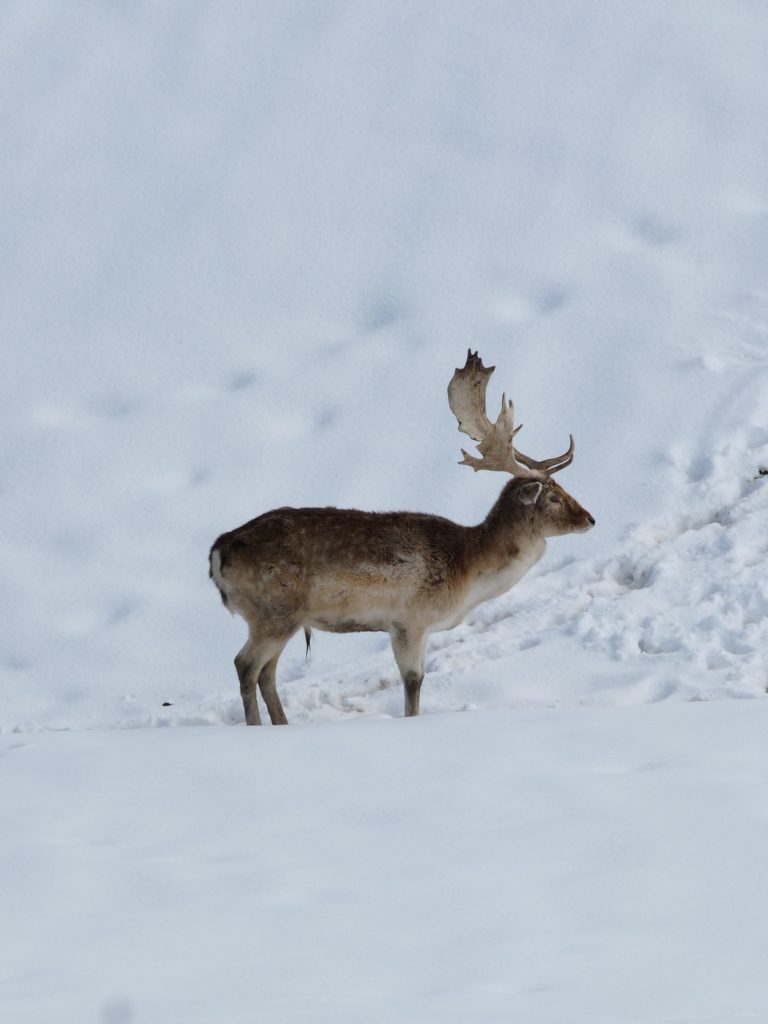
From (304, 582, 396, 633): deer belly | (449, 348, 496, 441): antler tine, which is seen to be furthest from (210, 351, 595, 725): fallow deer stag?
(449, 348, 496, 441): antler tine

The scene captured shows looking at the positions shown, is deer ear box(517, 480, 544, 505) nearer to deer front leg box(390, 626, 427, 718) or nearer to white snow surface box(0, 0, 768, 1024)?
deer front leg box(390, 626, 427, 718)

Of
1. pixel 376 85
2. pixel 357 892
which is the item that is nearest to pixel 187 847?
pixel 357 892

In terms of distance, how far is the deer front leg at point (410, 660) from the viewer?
9.45 m

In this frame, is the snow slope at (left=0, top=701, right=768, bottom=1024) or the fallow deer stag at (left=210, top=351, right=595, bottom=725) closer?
the snow slope at (left=0, top=701, right=768, bottom=1024)

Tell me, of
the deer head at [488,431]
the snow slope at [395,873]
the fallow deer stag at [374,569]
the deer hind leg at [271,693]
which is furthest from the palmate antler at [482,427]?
the snow slope at [395,873]

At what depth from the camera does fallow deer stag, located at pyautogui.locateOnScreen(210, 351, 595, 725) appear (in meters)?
9.17

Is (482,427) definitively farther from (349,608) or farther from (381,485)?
(381,485)

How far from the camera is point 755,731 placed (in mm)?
7055

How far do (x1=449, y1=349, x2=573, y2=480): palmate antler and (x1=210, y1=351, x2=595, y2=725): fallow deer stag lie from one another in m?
0.35

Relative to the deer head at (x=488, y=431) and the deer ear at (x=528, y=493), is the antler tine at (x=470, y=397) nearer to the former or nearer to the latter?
the deer head at (x=488, y=431)

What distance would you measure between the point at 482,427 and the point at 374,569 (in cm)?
160

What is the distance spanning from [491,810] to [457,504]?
7.48 m

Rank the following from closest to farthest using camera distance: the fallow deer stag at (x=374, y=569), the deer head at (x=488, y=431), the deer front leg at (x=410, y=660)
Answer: the fallow deer stag at (x=374, y=569), the deer front leg at (x=410, y=660), the deer head at (x=488, y=431)

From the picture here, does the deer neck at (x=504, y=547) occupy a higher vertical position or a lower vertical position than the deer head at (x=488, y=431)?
lower
